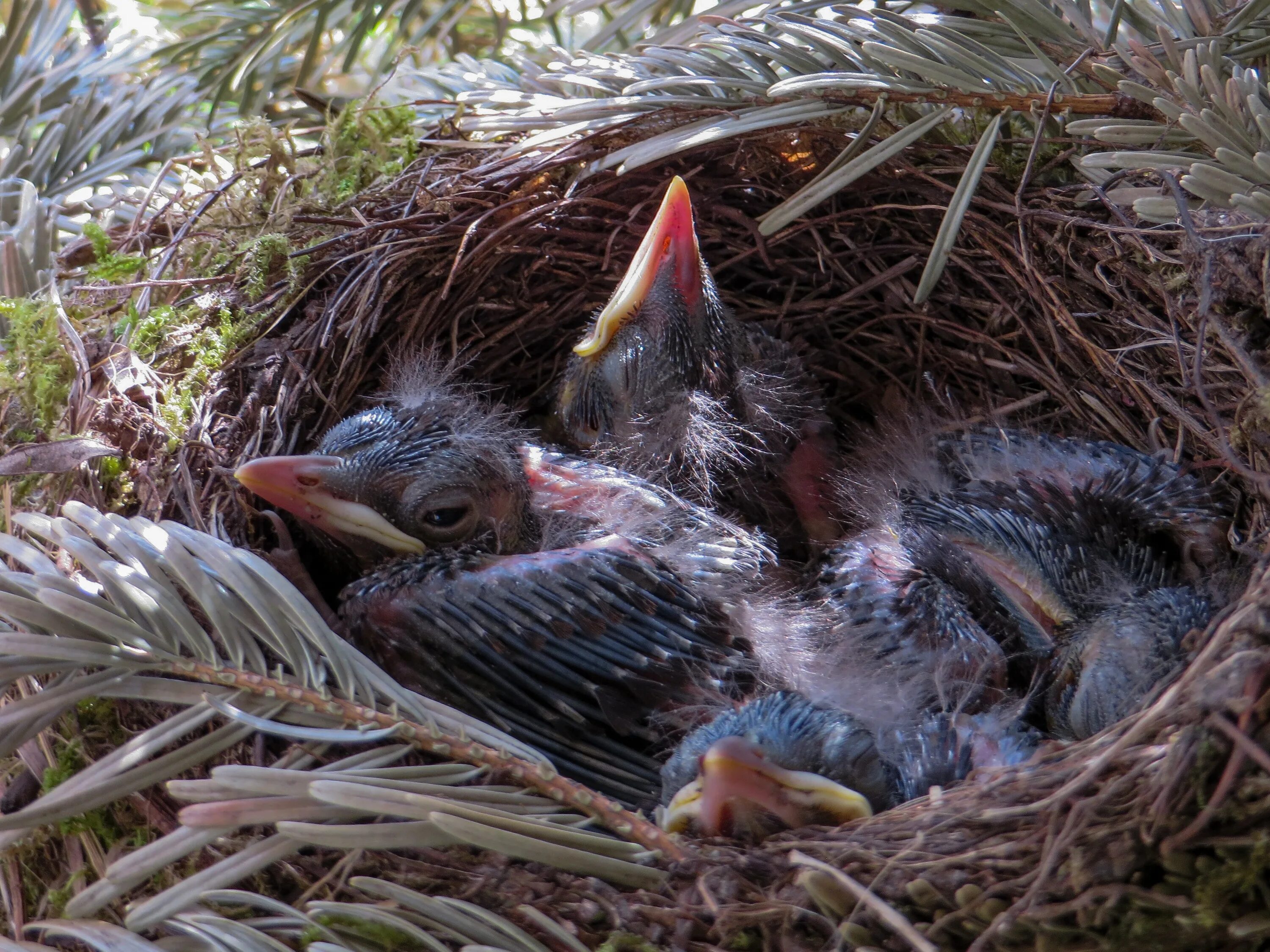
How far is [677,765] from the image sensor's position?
88 cm

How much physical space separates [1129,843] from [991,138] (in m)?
0.78

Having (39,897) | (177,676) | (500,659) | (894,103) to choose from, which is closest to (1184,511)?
(894,103)

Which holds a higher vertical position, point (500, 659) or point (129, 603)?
point (129, 603)

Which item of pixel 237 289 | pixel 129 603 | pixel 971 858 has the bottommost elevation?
pixel 971 858

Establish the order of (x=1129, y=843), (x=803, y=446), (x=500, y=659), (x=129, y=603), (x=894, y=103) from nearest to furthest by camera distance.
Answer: (x=1129, y=843) → (x=129, y=603) → (x=500, y=659) → (x=894, y=103) → (x=803, y=446)

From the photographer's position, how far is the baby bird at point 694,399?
4.27ft

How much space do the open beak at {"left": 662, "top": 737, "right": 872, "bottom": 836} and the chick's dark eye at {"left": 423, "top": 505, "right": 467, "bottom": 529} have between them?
487mm

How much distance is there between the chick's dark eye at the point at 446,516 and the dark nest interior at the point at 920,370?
0.21 m

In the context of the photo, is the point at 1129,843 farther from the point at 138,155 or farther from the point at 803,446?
the point at 138,155

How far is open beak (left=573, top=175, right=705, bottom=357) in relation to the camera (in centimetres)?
128

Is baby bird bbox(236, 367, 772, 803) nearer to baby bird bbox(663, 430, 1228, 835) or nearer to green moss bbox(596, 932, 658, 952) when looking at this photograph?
baby bird bbox(663, 430, 1228, 835)

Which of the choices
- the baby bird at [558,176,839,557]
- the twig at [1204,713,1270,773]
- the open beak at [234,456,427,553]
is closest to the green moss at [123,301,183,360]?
the open beak at [234,456,427,553]

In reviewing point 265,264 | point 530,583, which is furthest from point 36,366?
point 530,583

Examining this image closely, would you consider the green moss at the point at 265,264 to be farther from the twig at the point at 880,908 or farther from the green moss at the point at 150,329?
the twig at the point at 880,908
